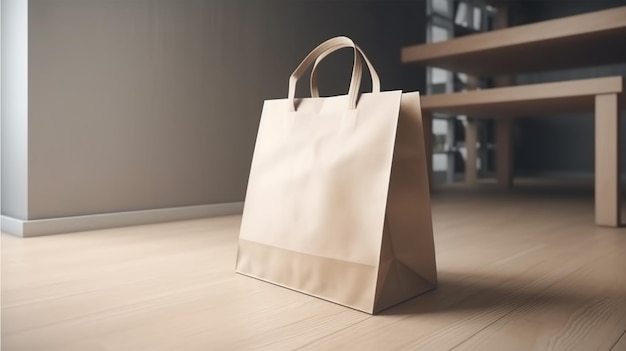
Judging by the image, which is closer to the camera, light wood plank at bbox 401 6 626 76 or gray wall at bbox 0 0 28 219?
gray wall at bbox 0 0 28 219

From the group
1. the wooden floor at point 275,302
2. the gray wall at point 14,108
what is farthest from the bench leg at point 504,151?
the gray wall at point 14,108

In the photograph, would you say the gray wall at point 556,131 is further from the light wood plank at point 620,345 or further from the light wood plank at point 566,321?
the light wood plank at point 620,345

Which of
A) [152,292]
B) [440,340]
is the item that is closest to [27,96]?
[152,292]

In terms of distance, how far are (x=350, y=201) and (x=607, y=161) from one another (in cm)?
99

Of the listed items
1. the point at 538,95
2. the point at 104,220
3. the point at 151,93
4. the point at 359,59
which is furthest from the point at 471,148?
the point at 359,59

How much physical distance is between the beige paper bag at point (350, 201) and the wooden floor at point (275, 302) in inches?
1.2

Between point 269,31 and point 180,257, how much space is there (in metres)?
1.04

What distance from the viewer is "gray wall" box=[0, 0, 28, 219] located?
1.19m

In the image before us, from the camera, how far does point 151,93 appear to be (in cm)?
142

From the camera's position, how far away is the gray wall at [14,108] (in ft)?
3.91

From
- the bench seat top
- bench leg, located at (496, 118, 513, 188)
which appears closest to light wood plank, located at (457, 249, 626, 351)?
the bench seat top

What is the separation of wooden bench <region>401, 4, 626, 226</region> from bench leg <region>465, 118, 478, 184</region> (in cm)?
25

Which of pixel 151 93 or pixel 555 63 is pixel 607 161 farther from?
pixel 151 93

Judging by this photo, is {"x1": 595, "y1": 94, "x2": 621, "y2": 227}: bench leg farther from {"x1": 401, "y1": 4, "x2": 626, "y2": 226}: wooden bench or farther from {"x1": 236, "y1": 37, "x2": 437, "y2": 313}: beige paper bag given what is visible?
{"x1": 236, "y1": 37, "x2": 437, "y2": 313}: beige paper bag
